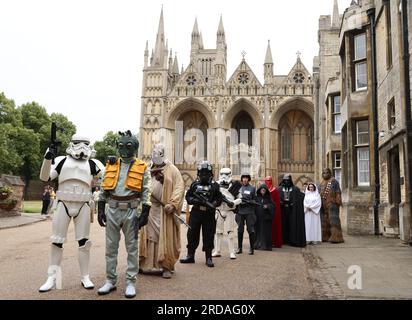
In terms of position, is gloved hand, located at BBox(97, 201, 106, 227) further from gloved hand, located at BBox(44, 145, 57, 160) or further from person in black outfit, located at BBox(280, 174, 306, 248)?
person in black outfit, located at BBox(280, 174, 306, 248)

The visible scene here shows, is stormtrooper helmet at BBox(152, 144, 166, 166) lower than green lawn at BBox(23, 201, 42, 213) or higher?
higher

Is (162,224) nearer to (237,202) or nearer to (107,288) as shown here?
(107,288)

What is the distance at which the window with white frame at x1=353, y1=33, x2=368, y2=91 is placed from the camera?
43.0 ft

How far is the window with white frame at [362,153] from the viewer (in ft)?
41.5

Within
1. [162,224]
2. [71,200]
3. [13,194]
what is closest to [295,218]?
[162,224]

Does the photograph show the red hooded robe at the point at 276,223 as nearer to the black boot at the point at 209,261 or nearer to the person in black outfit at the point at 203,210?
the person in black outfit at the point at 203,210

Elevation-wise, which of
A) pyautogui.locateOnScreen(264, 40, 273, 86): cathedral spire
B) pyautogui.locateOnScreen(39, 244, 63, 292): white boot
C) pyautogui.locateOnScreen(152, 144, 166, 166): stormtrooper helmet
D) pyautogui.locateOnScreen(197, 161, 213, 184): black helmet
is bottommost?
pyautogui.locateOnScreen(39, 244, 63, 292): white boot

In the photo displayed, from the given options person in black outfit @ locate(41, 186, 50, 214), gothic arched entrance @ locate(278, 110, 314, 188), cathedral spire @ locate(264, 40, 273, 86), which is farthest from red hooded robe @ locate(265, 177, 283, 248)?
cathedral spire @ locate(264, 40, 273, 86)

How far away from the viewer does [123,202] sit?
15.5 ft

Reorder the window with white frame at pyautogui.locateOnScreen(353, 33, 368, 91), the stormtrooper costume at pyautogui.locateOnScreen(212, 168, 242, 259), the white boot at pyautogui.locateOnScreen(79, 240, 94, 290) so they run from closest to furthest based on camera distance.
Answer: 1. the white boot at pyautogui.locateOnScreen(79, 240, 94, 290)
2. the stormtrooper costume at pyautogui.locateOnScreen(212, 168, 242, 259)
3. the window with white frame at pyautogui.locateOnScreen(353, 33, 368, 91)

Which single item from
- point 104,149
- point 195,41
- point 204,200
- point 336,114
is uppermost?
point 195,41

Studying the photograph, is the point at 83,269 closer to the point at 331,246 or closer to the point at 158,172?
the point at 158,172

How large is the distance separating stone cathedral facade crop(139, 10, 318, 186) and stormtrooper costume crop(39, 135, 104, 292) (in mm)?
34779

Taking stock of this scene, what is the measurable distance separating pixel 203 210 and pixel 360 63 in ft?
30.5
